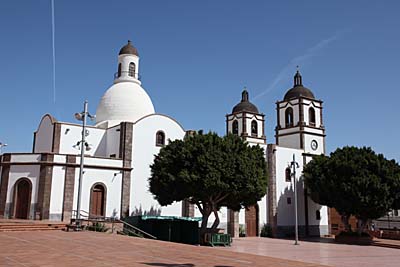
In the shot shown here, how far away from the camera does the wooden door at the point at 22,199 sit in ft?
98.9

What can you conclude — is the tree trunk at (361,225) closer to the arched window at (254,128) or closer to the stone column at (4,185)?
the arched window at (254,128)

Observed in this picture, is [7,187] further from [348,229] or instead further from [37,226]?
[348,229]

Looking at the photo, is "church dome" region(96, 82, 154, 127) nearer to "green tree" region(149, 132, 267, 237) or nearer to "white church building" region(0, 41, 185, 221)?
"white church building" region(0, 41, 185, 221)

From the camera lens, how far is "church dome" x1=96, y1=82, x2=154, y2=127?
3797 centimetres

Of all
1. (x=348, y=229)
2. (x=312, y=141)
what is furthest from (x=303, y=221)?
(x=312, y=141)

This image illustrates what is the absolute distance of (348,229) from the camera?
36.8 metres

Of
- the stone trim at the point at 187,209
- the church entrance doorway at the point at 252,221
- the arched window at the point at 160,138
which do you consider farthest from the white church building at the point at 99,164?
the church entrance doorway at the point at 252,221

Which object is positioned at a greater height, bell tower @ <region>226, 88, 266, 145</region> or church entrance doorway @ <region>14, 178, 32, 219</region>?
bell tower @ <region>226, 88, 266, 145</region>

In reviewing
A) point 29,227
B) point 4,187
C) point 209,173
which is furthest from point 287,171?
point 4,187

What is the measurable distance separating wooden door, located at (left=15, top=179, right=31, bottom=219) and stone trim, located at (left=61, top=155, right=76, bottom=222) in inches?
109

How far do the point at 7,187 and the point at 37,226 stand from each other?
Answer: 7.75 metres

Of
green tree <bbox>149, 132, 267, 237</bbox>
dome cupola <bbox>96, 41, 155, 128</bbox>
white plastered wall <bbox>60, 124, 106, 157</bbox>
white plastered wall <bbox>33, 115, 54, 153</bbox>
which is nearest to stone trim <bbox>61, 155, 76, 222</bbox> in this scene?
white plastered wall <bbox>60, 124, 106, 157</bbox>

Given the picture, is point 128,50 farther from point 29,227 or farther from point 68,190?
point 29,227

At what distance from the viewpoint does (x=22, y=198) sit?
30.4 m
